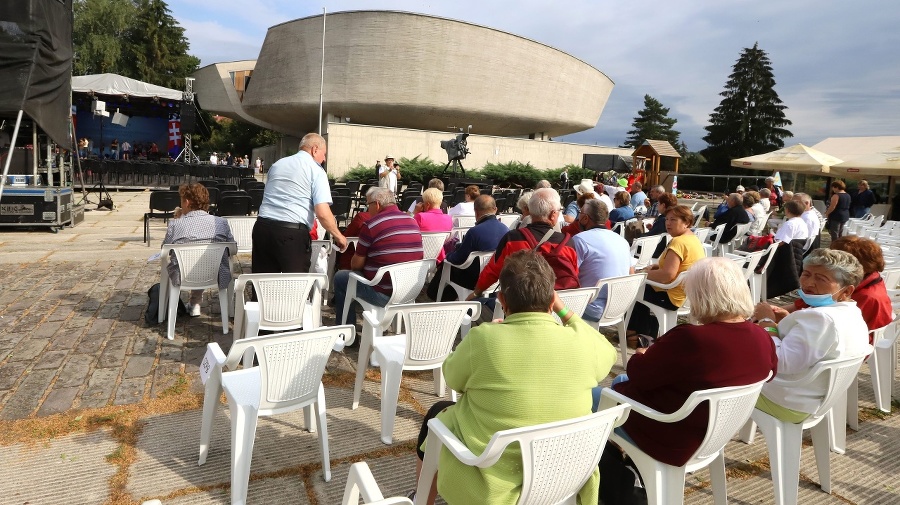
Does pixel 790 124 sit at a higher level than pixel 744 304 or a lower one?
higher

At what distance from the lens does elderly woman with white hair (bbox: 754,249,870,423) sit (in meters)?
2.24

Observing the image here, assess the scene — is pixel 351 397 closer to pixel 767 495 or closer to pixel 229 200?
pixel 767 495

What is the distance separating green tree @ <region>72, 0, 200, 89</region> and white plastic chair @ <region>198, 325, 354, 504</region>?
152 feet

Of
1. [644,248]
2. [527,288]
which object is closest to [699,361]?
[527,288]

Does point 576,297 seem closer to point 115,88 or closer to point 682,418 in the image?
point 682,418

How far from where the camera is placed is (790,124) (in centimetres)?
4422

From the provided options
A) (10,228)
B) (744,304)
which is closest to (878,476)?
(744,304)

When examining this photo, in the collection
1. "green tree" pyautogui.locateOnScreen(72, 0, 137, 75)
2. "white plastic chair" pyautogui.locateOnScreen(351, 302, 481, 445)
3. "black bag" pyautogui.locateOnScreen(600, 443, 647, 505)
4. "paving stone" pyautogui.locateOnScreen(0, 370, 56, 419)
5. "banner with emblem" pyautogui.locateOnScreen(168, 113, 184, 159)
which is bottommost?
"paving stone" pyautogui.locateOnScreen(0, 370, 56, 419)

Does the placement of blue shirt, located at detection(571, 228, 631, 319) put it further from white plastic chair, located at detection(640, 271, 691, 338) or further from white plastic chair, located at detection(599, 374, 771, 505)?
white plastic chair, located at detection(599, 374, 771, 505)

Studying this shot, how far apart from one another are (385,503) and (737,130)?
1923 inches

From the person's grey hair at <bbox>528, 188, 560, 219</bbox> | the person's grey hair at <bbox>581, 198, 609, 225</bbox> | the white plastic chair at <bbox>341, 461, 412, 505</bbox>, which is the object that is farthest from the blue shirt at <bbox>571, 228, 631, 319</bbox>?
the white plastic chair at <bbox>341, 461, 412, 505</bbox>

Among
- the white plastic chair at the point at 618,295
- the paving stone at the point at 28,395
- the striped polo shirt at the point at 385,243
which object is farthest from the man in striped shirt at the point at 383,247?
the paving stone at the point at 28,395

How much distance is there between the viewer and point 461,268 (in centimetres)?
450

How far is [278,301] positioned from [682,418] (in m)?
2.44
